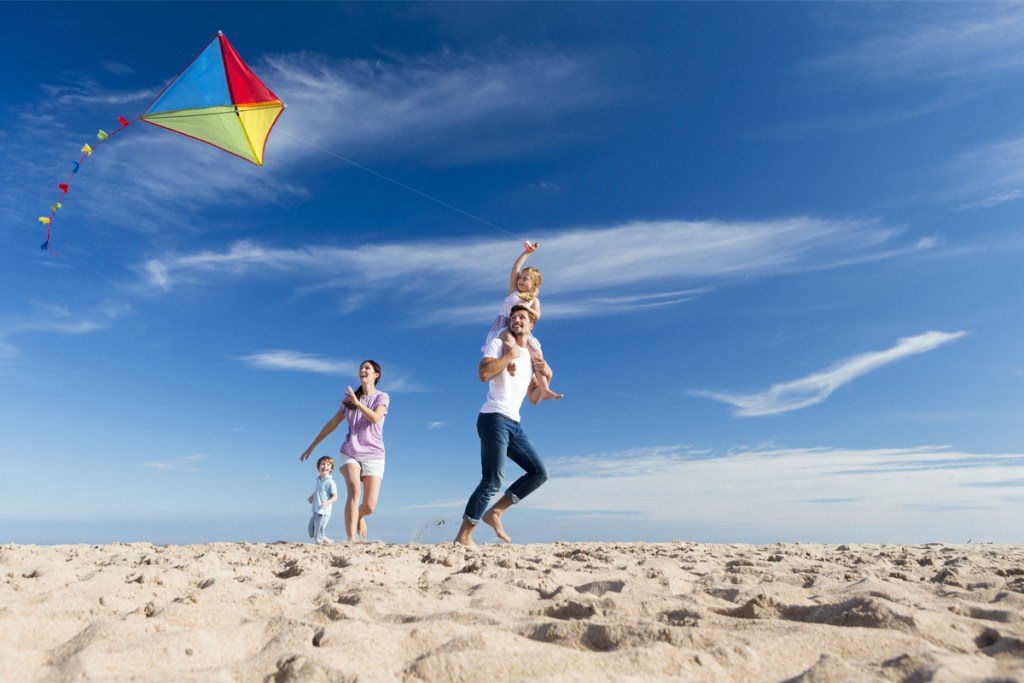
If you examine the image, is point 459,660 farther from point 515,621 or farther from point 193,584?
point 193,584

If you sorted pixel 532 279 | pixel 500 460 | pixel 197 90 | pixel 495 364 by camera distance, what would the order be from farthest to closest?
pixel 197 90
pixel 532 279
pixel 500 460
pixel 495 364

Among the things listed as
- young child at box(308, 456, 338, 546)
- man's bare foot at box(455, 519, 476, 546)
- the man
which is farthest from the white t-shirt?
young child at box(308, 456, 338, 546)

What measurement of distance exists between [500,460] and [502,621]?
3123 millimetres

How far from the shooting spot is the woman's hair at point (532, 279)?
651cm

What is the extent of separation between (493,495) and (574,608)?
3.10 m

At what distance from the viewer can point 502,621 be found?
8.77 ft

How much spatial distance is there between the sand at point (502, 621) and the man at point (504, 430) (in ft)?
4.45

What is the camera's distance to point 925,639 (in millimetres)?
2293

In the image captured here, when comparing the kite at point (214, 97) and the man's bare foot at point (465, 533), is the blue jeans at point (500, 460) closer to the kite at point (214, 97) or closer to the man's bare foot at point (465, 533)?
the man's bare foot at point (465, 533)

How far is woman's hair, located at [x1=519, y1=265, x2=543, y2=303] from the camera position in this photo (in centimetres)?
651

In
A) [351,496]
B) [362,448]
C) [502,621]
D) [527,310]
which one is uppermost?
[527,310]

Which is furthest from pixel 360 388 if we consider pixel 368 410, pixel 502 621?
pixel 502 621

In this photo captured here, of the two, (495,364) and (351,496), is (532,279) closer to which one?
(495,364)

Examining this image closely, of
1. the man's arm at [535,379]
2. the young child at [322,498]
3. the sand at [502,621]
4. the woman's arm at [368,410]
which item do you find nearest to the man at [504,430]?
the man's arm at [535,379]
